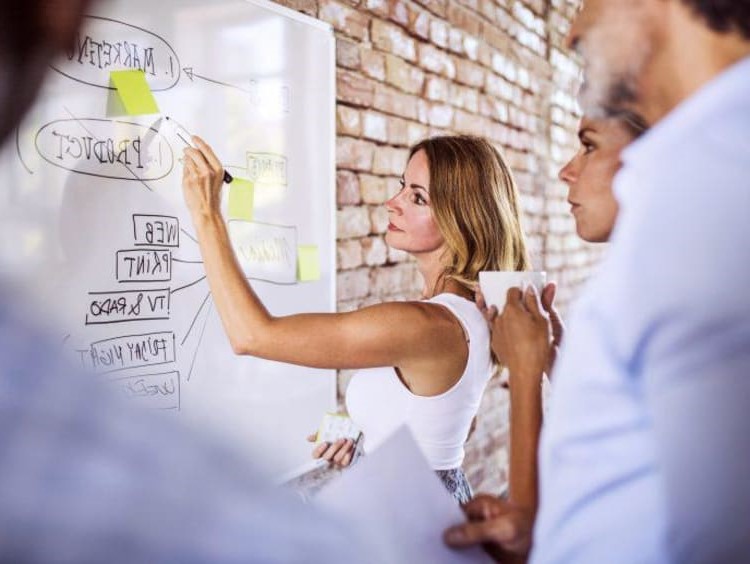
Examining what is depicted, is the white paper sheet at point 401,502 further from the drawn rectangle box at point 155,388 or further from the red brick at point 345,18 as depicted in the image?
the red brick at point 345,18

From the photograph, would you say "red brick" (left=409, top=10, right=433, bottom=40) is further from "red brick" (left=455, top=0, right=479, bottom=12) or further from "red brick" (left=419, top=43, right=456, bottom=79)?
"red brick" (left=455, top=0, right=479, bottom=12)

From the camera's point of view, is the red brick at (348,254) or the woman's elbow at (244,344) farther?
the red brick at (348,254)

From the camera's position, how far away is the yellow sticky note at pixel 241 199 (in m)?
1.54

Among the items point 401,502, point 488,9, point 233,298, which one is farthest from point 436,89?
point 401,502

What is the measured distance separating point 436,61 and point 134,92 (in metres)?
1.31

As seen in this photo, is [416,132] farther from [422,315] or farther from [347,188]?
[422,315]

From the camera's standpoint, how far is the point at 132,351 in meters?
1.33

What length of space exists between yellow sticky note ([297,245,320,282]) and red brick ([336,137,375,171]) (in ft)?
0.92

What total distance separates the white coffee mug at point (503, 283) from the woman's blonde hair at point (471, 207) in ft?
1.48

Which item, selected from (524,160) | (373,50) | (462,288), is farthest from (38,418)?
(524,160)

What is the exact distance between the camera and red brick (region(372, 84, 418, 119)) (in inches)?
81.4

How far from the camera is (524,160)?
10.1 feet

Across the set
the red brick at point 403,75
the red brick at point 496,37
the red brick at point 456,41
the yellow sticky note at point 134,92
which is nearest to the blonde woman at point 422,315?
the yellow sticky note at point 134,92

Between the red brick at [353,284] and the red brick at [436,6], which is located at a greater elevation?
the red brick at [436,6]
